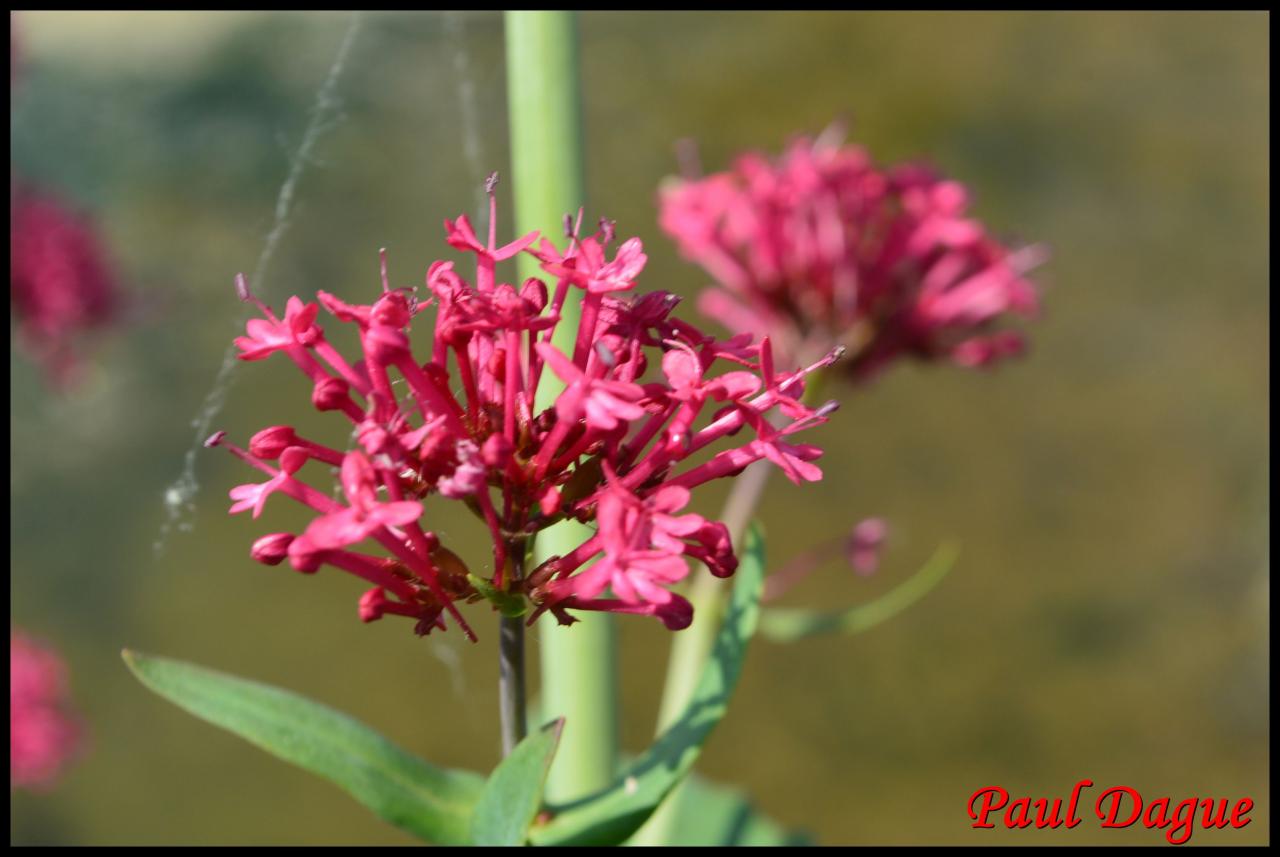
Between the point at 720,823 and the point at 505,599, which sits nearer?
the point at 505,599

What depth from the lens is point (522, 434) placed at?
558 millimetres

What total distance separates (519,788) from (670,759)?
0.34 ft

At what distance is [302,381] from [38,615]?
0.98 metres

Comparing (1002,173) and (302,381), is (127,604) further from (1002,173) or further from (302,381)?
(1002,173)

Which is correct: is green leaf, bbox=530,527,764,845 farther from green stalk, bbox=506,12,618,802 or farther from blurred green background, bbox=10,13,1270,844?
blurred green background, bbox=10,13,1270,844

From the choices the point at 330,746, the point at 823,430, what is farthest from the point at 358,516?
the point at 823,430

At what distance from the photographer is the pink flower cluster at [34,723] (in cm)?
168

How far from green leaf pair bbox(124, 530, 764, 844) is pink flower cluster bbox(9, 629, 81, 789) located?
4.27 feet

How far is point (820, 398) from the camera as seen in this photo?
1.18 m

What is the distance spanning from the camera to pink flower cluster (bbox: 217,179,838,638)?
502 millimetres

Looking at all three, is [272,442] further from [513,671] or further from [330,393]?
[513,671]

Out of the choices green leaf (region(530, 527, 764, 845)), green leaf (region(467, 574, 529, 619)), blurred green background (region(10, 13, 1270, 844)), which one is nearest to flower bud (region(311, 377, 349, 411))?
green leaf (region(467, 574, 529, 619))

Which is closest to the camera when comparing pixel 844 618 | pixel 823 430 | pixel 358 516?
pixel 358 516

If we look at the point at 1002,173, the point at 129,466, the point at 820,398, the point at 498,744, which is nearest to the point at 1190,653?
the point at 1002,173
